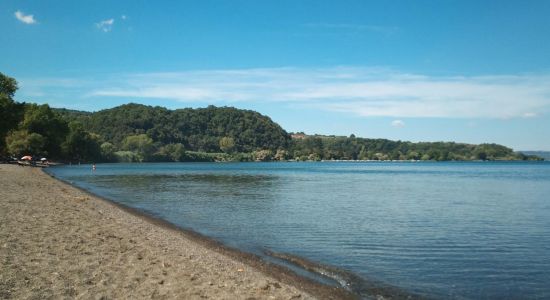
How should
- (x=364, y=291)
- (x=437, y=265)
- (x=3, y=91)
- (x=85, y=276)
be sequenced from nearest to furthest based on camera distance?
(x=85, y=276)
(x=364, y=291)
(x=437, y=265)
(x=3, y=91)

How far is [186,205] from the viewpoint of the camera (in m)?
33.0

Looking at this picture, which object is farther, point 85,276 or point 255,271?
point 255,271

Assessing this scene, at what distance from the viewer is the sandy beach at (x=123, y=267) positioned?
9.49 meters

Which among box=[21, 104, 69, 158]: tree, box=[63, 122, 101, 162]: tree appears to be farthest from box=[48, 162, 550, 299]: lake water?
box=[63, 122, 101, 162]: tree

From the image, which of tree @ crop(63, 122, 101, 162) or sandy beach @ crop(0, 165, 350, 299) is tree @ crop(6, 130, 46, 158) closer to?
tree @ crop(63, 122, 101, 162)

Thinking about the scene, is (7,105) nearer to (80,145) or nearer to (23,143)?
(23,143)

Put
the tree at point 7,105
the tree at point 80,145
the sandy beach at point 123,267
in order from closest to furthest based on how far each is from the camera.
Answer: the sandy beach at point 123,267, the tree at point 7,105, the tree at point 80,145

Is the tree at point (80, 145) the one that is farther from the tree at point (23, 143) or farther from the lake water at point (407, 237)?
the lake water at point (407, 237)

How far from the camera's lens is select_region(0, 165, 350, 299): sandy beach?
9.49 meters

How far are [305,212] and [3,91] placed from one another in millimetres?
91765

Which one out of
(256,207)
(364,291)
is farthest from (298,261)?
(256,207)

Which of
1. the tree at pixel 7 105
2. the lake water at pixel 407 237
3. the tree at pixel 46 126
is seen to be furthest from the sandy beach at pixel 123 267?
the tree at pixel 46 126

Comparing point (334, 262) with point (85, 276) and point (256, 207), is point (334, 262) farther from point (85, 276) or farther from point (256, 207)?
point (256, 207)

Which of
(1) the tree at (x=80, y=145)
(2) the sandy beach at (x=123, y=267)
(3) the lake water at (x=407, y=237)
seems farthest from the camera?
(1) the tree at (x=80, y=145)
